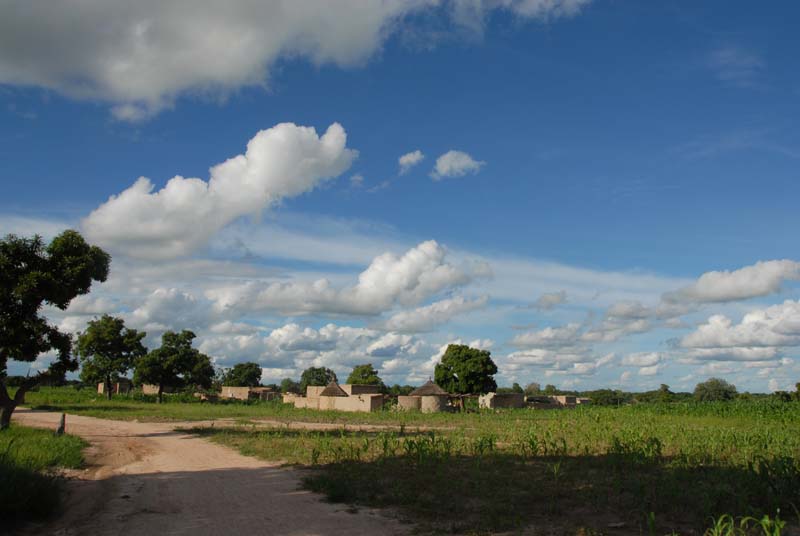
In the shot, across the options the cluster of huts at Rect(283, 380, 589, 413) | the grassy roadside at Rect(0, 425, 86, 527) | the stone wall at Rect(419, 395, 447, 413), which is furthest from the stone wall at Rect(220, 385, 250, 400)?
the grassy roadside at Rect(0, 425, 86, 527)

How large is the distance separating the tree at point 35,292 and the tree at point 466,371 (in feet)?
153

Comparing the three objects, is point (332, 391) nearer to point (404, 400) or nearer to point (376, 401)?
point (404, 400)

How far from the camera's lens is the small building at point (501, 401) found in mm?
59375

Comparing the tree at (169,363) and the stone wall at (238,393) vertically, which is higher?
the tree at (169,363)

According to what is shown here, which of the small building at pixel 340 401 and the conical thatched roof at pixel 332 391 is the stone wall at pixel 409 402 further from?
the conical thatched roof at pixel 332 391

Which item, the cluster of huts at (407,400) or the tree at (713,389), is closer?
the cluster of huts at (407,400)

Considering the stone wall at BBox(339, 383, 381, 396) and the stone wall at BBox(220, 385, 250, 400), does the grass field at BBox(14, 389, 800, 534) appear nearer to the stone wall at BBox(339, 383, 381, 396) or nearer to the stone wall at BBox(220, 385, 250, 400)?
the stone wall at BBox(339, 383, 381, 396)

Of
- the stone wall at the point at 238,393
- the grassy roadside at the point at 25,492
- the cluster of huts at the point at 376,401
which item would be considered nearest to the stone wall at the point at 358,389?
the cluster of huts at the point at 376,401

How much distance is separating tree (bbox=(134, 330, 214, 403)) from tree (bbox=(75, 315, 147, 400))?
153 cm

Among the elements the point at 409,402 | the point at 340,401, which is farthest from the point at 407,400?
the point at 340,401

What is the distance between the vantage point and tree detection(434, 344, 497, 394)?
209ft

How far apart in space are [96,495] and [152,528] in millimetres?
3318

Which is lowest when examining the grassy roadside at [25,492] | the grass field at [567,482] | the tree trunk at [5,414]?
the grass field at [567,482]

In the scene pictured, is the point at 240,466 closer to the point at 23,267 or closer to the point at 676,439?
the point at 23,267
